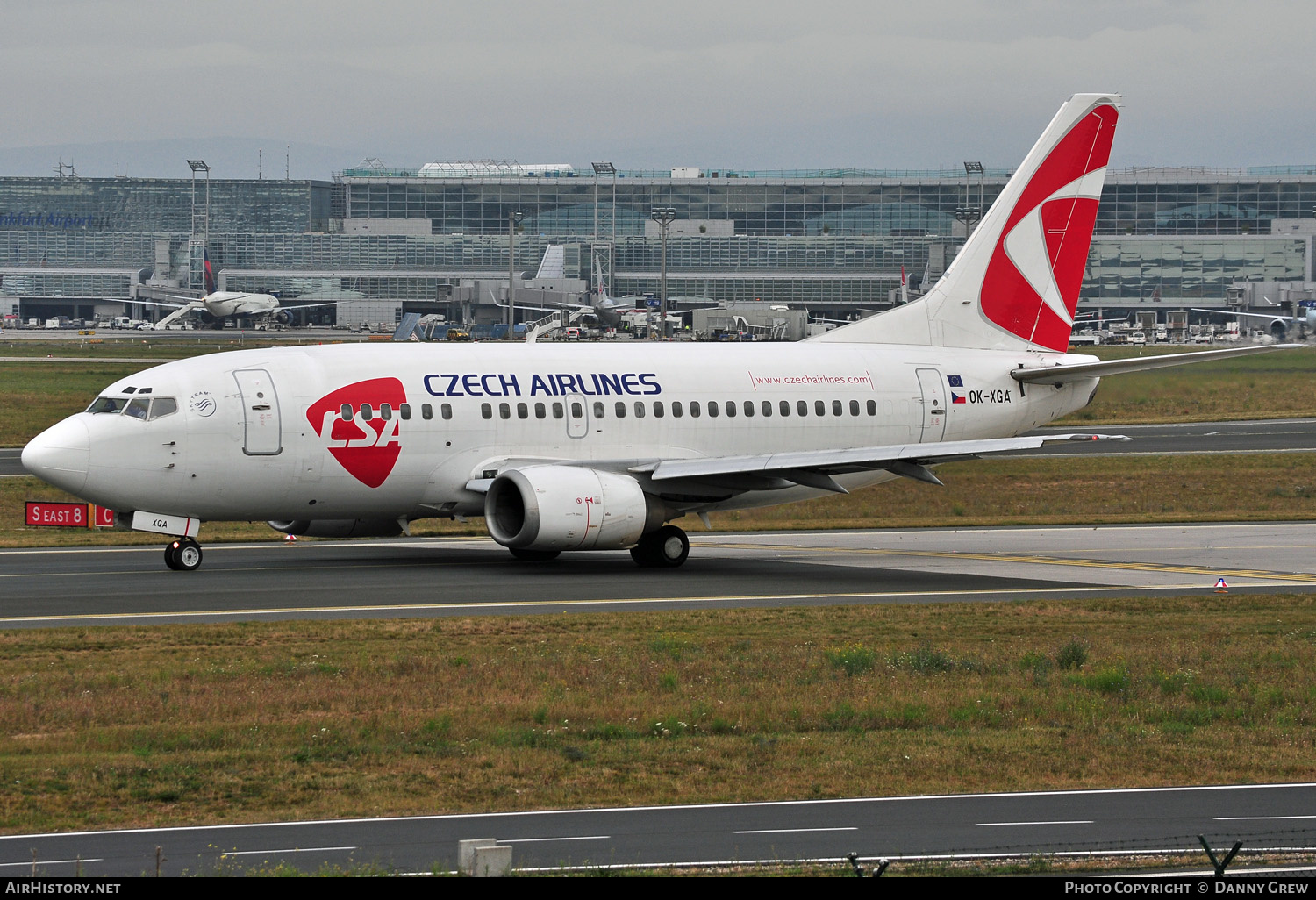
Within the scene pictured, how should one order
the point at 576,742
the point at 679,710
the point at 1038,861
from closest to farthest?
the point at 1038,861, the point at 576,742, the point at 679,710

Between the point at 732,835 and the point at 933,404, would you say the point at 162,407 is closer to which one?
the point at 933,404

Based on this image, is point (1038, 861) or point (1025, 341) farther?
point (1025, 341)

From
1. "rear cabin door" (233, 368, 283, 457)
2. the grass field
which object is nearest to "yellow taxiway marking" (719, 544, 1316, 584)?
the grass field

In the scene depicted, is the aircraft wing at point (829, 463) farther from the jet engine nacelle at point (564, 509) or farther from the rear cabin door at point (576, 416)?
the rear cabin door at point (576, 416)

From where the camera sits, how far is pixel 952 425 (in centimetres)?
4269

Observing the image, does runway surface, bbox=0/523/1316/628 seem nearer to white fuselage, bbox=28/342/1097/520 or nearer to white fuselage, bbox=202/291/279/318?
white fuselage, bbox=28/342/1097/520

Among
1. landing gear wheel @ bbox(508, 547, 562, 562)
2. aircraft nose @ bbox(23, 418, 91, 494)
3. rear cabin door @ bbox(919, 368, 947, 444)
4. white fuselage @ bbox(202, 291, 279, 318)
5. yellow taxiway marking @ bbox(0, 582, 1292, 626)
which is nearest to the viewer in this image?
yellow taxiway marking @ bbox(0, 582, 1292, 626)

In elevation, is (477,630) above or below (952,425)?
below

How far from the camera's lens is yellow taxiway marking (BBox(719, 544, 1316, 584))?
36062 mm

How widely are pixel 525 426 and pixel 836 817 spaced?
22.4 meters

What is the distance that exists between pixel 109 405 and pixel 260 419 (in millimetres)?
3153

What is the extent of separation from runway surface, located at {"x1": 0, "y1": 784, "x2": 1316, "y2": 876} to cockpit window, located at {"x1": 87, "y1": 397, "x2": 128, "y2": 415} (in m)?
20.5

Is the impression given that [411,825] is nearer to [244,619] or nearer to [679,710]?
[679,710]

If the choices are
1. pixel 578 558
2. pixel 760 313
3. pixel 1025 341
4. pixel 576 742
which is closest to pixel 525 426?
pixel 578 558
